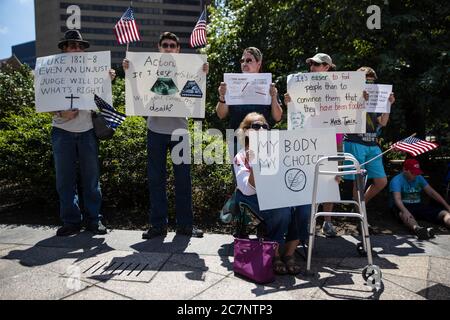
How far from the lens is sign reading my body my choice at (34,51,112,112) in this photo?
4703 millimetres

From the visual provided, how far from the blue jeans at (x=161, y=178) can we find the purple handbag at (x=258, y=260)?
53.2 inches

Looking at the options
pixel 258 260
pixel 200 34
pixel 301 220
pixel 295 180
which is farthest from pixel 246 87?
pixel 200 34

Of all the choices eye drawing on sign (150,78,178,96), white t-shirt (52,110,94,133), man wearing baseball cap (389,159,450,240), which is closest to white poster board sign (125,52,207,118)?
eye drawing on sign (150,78,178,96)

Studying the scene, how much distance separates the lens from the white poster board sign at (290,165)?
11.7ft

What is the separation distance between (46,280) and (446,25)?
7961 millimetres

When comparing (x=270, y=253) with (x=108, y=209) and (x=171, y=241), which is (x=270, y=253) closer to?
(x=171, y=241)

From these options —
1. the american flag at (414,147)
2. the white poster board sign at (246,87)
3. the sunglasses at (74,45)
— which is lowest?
the american flag at (414,147)

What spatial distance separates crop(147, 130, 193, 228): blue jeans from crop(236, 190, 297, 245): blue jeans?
3.63ft

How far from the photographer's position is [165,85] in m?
4.68

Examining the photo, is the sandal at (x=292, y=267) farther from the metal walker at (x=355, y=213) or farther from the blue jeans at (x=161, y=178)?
the blue jeans at (x=161, y=178)

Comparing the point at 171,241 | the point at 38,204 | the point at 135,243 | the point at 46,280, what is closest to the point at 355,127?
the point at 171,241

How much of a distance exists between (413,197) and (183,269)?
349 cm

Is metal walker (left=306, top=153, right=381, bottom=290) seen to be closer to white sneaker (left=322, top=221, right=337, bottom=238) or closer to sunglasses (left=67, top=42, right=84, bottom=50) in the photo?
white sneaker (left=322, top=221, right=337, bottom=238)

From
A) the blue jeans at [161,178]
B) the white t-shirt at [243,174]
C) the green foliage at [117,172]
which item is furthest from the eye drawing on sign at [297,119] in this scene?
the green foliage at [117,172]
